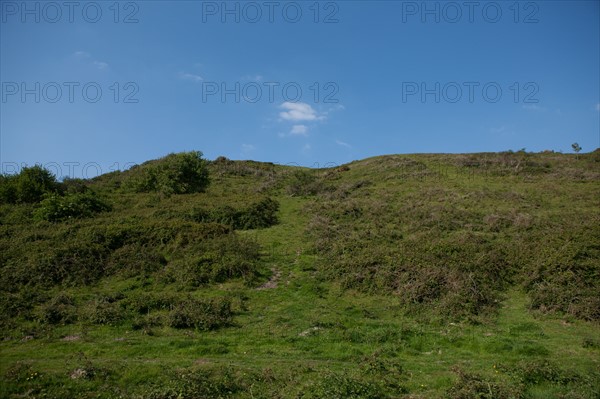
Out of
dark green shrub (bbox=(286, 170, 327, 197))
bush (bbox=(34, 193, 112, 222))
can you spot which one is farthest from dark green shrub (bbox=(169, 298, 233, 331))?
dark green shrub (bbox=(286, 170, 327, 197))

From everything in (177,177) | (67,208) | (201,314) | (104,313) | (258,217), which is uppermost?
(177,177)

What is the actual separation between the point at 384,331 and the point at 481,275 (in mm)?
7527

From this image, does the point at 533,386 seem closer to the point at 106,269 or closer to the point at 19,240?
the point at 106,269

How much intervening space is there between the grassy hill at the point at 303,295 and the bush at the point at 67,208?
12 centimetres

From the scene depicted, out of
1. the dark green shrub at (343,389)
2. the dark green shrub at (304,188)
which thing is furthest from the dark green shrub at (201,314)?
the dark green shrub at (304,188)

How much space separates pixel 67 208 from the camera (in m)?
30.3

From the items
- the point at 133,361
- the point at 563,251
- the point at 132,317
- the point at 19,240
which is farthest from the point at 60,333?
the point at 563,251

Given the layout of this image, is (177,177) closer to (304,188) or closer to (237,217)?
(304,188)

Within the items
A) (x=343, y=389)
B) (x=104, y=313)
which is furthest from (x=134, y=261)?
(x=343, y=389)

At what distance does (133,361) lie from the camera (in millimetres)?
13008

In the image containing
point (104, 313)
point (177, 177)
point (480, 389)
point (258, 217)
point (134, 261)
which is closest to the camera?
point (480, 389)

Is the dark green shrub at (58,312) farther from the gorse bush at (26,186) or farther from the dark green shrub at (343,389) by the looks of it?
the gorse bush at (26,186)

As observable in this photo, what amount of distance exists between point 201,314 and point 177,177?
31939mm

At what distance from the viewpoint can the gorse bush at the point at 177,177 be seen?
1817 inches
